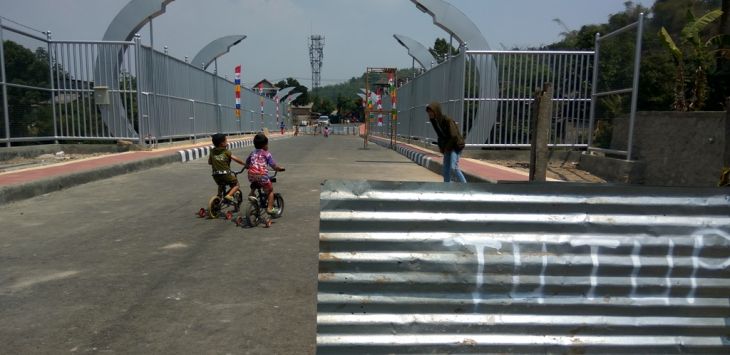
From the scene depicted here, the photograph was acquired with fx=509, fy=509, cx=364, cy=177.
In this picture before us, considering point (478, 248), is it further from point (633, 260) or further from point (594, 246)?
point (633, 260)

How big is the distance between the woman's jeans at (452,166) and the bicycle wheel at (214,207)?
3.04m

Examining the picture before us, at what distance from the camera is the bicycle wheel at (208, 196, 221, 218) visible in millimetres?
5792

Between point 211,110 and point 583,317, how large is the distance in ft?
69.4

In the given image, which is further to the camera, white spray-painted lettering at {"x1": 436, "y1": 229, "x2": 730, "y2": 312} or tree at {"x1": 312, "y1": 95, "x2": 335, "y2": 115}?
tree at {"x1": 312, "y1": 95, "x2": 335, "y2": 115}

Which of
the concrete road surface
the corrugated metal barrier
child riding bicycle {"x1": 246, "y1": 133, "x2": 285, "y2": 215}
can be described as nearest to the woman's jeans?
the concrete road surface

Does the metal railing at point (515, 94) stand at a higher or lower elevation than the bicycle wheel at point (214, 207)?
higher

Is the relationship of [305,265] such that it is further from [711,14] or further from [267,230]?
[711,14]

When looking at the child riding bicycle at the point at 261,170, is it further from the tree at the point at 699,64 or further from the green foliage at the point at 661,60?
the tree at the point at 699,64

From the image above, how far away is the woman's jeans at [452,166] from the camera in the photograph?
688 centimetres

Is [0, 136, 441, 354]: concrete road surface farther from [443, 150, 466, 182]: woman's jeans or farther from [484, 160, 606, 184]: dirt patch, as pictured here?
[484, 160, 606, 184]: dirt patch

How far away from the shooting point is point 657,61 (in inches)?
901

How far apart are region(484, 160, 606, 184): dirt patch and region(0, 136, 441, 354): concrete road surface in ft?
15.9

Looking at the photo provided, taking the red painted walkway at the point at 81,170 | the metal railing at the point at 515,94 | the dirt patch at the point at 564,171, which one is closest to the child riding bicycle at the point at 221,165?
the red painted walkway at the point at 81,170

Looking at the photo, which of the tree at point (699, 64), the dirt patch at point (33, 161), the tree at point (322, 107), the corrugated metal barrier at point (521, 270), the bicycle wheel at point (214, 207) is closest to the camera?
the corrugated metal barrier at point (521, 270)
